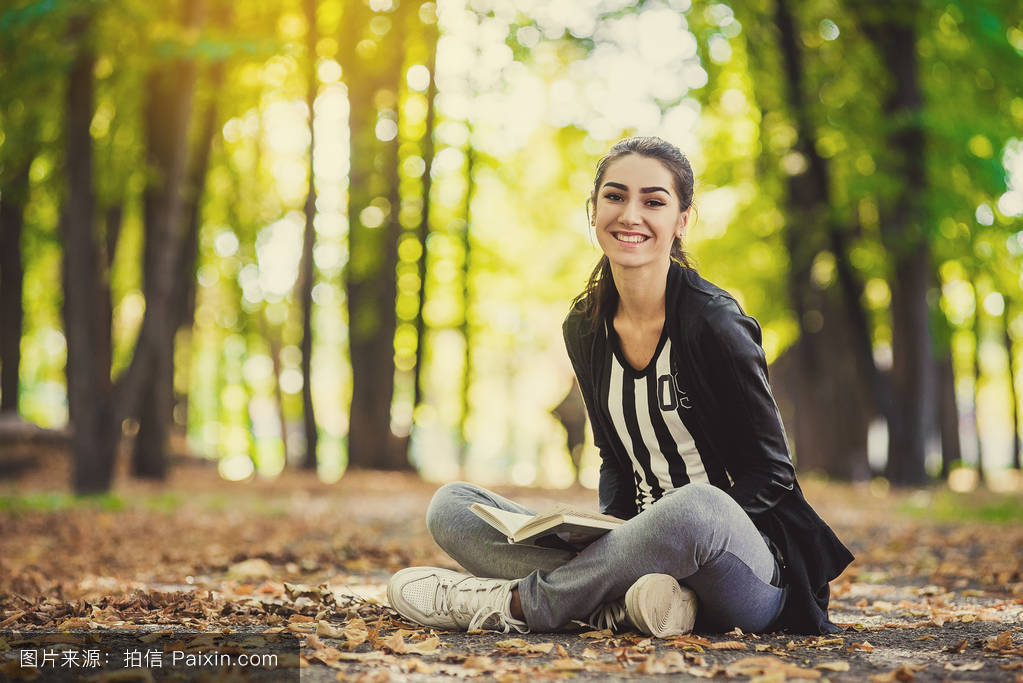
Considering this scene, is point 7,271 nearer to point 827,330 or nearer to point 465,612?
point 827,330

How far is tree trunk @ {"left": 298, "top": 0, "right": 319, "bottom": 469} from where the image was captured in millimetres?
16531

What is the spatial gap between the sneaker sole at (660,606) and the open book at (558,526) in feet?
0.81

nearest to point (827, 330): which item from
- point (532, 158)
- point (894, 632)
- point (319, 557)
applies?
point (532, 158)

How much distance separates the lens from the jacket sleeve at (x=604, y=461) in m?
4.16

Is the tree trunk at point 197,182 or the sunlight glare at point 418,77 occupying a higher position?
the sunlight glare at point 418,77

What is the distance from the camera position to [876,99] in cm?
1309

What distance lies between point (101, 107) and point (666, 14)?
340 inches

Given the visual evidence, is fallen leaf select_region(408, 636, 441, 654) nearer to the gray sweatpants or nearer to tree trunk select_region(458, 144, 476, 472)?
the gray sweatpants

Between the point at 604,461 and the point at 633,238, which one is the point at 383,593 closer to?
the point at 604,461

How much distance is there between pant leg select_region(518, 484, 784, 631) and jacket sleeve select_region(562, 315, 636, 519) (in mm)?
512

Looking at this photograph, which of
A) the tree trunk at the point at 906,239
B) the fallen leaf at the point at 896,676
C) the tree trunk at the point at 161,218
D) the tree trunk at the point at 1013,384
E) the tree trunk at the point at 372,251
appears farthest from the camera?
the tree trunk at the point at 1013,384

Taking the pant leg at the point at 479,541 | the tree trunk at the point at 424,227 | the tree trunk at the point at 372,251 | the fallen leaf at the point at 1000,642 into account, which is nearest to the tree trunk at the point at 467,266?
the tree trunk at the point at 424,227

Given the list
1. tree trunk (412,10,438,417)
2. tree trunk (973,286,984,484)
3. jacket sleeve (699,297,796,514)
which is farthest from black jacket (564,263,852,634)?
tree trunk (973,286,984,484)

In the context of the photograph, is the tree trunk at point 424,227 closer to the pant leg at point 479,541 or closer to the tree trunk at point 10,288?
the tree trunk at point 10,288
